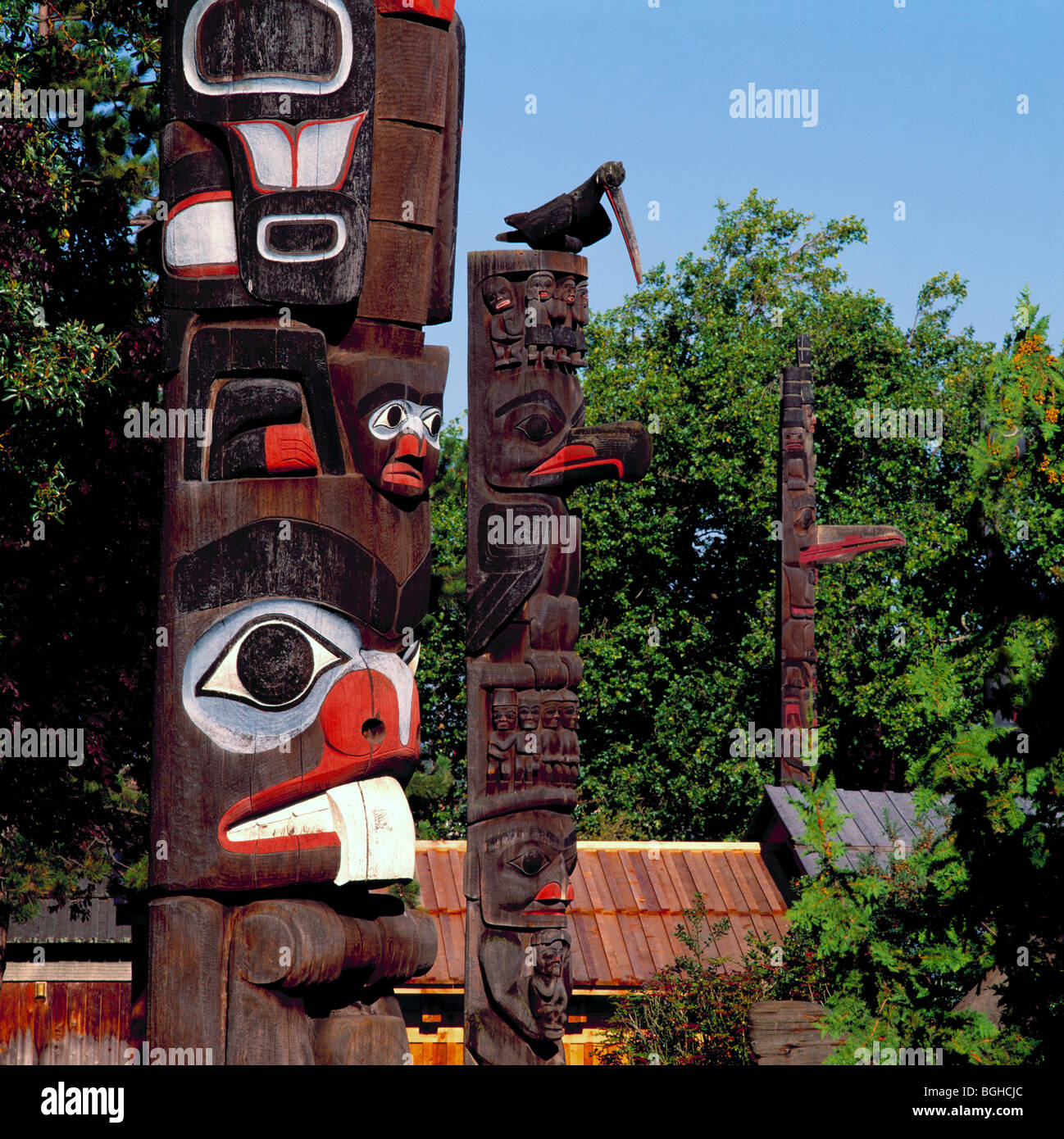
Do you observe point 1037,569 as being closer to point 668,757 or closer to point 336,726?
point 336,726

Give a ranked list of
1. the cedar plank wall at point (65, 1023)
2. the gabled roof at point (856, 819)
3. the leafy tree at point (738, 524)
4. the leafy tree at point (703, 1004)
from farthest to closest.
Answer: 1. the leafy tree at point (738, 524)
2. the cedar plank wall at point (65, 1023)
3. the gabled roof at point (856, 819)
4. the leafy tree at point (703, 1004)

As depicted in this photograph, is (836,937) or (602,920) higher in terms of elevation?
(836,937)

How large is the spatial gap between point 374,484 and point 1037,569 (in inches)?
114

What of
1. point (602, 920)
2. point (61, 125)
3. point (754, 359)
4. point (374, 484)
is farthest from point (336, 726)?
point (754, 359)

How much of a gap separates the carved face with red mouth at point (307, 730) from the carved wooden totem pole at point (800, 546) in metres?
10.4

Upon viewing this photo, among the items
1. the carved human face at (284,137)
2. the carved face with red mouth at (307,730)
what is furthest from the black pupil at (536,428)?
the carved face with red mouth at (307,730)

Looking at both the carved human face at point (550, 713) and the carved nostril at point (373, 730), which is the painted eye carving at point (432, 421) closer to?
the carved nostril at point (373, 730)

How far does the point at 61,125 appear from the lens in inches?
515

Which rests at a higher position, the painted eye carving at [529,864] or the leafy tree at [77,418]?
the leafy tree at [77,418]

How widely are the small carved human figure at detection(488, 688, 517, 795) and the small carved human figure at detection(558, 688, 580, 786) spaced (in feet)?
1.08

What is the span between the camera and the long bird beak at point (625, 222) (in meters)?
9.82

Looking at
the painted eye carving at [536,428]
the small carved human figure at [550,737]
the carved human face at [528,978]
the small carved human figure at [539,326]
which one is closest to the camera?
the carved human face at [528,978]

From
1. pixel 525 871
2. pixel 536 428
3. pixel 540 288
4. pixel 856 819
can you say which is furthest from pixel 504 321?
pixel 856 819

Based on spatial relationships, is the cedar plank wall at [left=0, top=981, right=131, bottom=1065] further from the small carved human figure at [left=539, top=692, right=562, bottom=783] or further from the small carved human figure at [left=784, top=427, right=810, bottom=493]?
the small carved human figure at [left=539, top=692, right=562, bottom=783]
